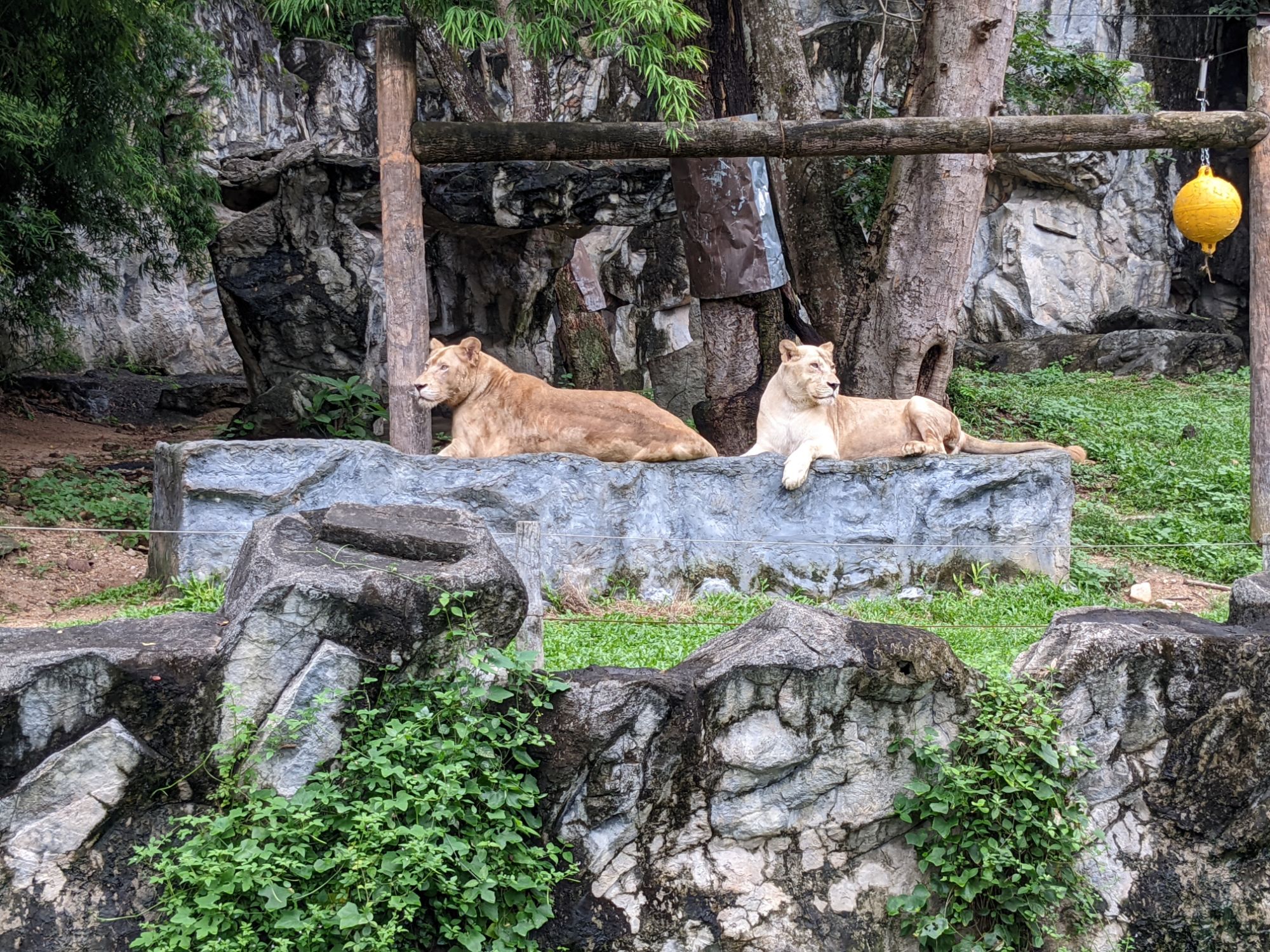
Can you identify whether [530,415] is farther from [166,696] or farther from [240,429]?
[166,696]

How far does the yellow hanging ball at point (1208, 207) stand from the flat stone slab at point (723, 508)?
2.18 m

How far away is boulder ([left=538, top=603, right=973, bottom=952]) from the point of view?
15.7 feet

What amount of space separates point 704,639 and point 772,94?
7.28 meters

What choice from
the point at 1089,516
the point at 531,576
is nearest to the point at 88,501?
the point at 531,576

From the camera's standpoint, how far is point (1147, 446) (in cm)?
1426

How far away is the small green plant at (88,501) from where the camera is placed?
10383 mm

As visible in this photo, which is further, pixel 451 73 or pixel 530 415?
pixel 451 73

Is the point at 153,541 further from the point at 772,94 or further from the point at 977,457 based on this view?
the point at 772,94

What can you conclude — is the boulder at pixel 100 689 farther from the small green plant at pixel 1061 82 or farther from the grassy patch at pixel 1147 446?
the small green plant at pixel 1061 82

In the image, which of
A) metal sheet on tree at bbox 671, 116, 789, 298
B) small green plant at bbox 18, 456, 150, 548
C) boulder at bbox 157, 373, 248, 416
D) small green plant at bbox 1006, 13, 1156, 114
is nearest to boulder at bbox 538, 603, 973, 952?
small green plant at bbox 18, 456, 150, 548

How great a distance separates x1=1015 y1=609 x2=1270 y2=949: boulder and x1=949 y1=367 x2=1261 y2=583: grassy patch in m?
2.87

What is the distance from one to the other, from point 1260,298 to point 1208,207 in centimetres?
81

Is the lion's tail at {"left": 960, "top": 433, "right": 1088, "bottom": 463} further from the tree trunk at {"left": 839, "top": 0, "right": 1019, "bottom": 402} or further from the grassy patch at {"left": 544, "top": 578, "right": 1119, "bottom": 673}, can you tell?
the tree trunk at {"left": 839, "top": 0, "right": 1019, "bottom": 402}

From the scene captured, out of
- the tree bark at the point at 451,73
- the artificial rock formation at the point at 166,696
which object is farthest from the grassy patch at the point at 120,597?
the tree bark at the point at 451,73
